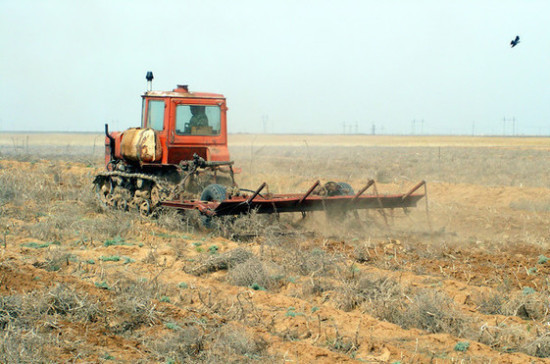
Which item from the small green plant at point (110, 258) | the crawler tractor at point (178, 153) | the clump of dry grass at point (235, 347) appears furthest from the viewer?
the crawler tractor at point (178, 153)

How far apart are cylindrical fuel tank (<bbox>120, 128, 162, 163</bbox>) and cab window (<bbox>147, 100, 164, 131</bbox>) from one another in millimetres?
273

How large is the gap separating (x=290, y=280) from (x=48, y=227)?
492 centimetres

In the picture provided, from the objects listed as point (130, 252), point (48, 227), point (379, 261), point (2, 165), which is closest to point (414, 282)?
point (379, 261)

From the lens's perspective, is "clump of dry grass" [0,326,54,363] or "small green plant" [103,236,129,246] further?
"small green plant" [103,236,129,246]

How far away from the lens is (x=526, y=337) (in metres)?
5.80

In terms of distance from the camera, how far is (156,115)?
1259cm

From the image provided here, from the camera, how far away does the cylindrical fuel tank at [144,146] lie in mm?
12250

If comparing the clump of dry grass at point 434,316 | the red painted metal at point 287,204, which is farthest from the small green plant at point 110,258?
the clump of dry grass at point 434,316

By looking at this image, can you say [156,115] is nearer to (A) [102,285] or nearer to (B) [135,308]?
(A) [102,285]

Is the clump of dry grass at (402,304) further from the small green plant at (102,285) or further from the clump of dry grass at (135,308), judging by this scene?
the small green plant at (102,285)

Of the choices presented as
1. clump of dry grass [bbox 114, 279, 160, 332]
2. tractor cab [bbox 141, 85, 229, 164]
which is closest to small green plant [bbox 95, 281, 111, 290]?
clump of dry grass [bbox 114, 279, 160, 332]

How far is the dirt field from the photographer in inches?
216

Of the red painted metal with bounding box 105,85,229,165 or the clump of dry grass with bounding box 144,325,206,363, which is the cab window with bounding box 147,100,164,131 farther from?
the clump of dry grass with bounding box 144,325,206,363

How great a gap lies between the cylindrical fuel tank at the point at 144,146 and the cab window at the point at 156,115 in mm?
273
